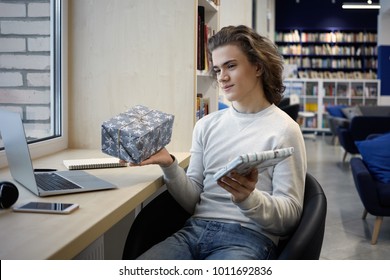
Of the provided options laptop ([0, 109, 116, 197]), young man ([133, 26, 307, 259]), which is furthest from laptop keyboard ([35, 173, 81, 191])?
young man ([133, 26, 307, 259])

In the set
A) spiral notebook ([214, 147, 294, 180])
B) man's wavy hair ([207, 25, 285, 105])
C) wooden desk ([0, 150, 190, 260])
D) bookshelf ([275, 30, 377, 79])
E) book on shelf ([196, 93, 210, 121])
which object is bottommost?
wooden desk ([0, 150, 190, 260])

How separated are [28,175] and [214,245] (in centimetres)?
63

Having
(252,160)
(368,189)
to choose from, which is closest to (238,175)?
(252,160)

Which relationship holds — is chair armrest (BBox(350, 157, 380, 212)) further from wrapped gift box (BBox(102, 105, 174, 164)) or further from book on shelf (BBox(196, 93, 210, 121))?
wrapped gift box (BBox(102, 105, 174, 164))

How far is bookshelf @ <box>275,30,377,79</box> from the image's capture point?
15.5 metres

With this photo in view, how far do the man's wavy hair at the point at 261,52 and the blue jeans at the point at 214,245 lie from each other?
54 centimetres

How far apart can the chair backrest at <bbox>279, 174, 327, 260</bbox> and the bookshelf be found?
14015mm

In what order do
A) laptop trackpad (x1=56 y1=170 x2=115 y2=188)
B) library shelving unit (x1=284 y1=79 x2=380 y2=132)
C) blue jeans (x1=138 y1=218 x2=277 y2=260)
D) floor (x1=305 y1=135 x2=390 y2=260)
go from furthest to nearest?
library shelving unit (x1=284 y1=79 x2=380 y2=132) → floor (x1=305 y1=135 x2=390 y2=260) → laptop trackpad (x1=56 y1=170 x2=115 y2=188) → blue jeans (x1=138 y1=218 x2=277 y2=260)

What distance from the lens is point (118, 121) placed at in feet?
6.35

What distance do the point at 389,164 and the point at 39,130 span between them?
8.91 feet

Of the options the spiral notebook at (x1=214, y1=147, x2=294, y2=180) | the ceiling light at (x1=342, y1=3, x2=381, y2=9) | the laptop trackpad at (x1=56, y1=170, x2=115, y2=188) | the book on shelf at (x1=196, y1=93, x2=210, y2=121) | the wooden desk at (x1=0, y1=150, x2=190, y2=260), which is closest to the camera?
the wooden desk at (x1=0, y1=150, x2=190, y2=260)

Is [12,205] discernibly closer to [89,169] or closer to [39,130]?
[89,169]

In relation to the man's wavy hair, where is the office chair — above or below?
below
